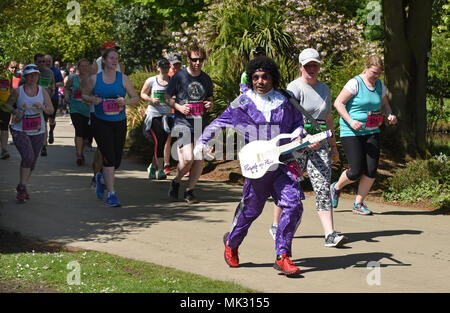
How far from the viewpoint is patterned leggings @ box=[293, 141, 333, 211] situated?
25.7ft

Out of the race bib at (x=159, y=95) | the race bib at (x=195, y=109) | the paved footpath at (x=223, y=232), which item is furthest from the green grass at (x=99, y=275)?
the race bib at (x=159, y=95)

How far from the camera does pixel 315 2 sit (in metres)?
24.8

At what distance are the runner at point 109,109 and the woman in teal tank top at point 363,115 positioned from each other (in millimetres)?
2767

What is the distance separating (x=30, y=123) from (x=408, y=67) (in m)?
7.04

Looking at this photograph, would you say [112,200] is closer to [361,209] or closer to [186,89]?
[186,89]

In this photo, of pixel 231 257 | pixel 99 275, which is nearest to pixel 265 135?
pixel 231 257

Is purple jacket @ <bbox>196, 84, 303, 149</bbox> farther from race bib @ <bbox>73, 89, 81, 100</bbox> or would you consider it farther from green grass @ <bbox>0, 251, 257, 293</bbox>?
race bib @ <bbox>73, 89, 81, 100</bbox>

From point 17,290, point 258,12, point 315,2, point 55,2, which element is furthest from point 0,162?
point 55,2

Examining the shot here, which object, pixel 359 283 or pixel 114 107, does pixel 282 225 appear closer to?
pixel 359 283

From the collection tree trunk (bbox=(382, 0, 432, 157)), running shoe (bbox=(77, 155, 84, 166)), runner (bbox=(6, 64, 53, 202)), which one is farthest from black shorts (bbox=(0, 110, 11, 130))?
tree trunk (bbox=(382, 0, 432, 157))

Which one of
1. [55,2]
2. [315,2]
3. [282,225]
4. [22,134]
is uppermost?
[55,2]

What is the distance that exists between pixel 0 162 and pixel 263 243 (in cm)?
751

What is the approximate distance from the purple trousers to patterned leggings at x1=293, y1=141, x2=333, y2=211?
4.03ft

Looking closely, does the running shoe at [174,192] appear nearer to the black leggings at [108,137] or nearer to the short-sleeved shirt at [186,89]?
the short-sleeved shirt at [186,89]
